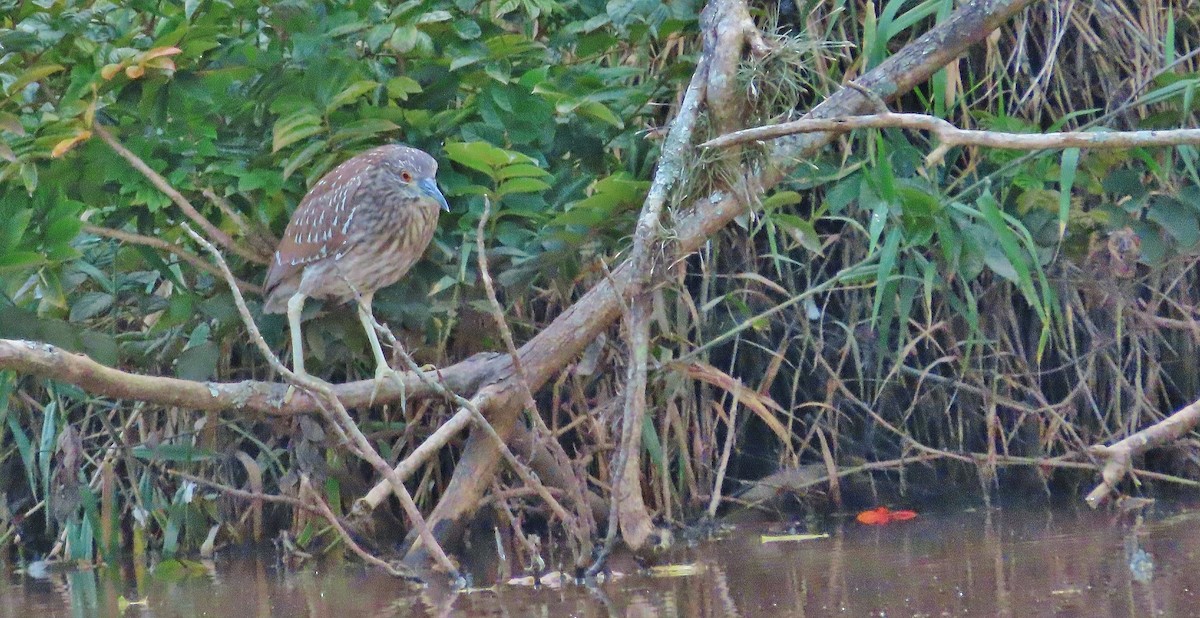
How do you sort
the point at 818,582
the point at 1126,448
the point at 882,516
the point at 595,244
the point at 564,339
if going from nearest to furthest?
1. the point at 1126,448
2. the point at 818,582
3. the point at 564,339
4. the point at 595,244
5. the point at 882,516

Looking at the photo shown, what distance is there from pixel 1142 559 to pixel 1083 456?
1.24m

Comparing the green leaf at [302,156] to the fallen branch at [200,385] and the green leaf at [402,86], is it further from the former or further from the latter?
the fallen branch at [200,385]

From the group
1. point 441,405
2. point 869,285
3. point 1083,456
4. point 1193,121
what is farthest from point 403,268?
point 1193,121

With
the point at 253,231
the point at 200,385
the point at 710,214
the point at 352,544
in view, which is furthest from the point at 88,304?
the point at 710,214

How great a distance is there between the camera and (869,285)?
14.8ft

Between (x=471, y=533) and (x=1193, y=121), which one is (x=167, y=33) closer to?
(x=471, y=533)

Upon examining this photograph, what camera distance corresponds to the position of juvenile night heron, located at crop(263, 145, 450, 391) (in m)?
4.35

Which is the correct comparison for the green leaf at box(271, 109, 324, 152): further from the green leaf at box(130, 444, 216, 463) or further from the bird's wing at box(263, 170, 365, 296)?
the green leaf at box(130, 444, 216, 463)

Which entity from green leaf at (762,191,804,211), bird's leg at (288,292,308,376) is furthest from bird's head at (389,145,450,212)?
green leaf at (762,191,804,211)

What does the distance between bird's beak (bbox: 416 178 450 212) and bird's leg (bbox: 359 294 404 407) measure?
0.39m

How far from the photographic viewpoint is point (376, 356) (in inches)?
169

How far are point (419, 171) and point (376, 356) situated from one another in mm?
600

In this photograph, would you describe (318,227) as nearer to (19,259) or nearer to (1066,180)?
(19,259)

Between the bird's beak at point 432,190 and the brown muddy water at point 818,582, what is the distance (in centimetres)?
117
